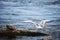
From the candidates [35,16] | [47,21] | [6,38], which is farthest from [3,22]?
[47,21]

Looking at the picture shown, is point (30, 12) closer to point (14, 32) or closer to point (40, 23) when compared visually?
point (40, 23)

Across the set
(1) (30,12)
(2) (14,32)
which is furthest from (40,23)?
(2) (14,32)

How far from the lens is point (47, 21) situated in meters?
2.56

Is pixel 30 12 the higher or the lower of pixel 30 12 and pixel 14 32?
the higher

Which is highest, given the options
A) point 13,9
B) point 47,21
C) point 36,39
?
point 13,9

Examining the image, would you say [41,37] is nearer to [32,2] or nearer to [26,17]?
[26,17]

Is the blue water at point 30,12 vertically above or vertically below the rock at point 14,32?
above

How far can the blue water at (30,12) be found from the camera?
258 cm

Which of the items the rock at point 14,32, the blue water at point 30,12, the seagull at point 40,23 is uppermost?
the blue water at point 30,12

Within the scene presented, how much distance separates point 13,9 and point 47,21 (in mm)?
508

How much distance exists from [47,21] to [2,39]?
0.68 m

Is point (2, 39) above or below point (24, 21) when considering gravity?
below

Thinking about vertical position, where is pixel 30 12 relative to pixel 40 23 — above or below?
above

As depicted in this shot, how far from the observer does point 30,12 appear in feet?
8.52
